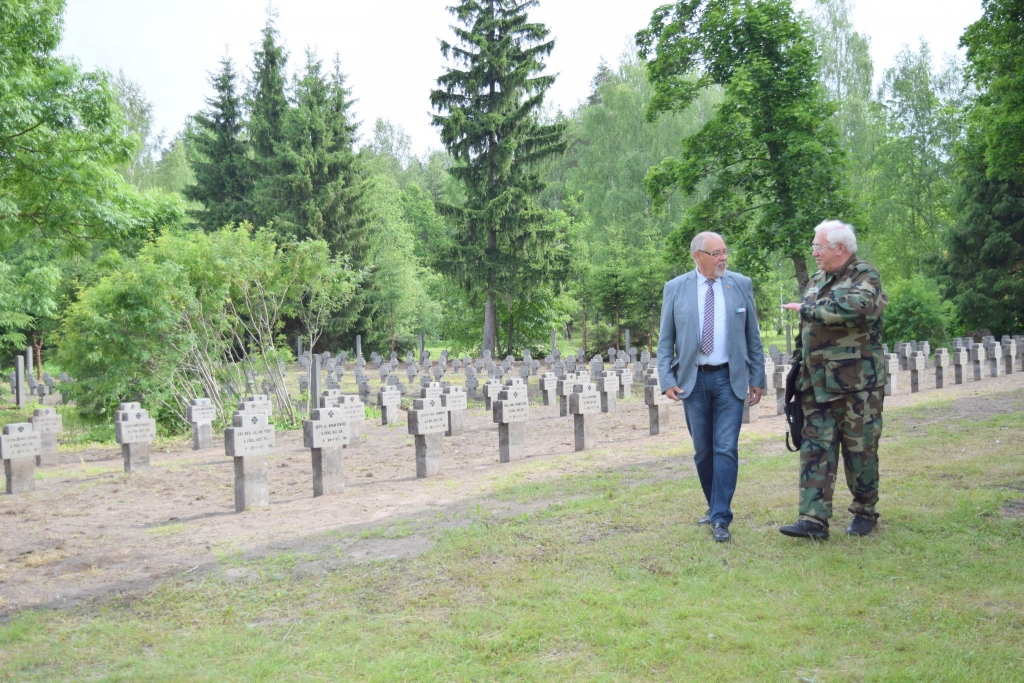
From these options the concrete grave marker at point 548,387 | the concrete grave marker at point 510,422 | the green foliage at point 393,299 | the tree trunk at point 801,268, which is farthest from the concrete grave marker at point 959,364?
the green foliage at point 393,299

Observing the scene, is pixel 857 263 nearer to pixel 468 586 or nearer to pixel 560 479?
pixel 468 586

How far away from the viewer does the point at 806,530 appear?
5.05 m

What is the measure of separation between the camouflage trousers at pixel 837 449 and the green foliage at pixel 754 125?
388 inches

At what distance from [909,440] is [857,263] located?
4.99 meters

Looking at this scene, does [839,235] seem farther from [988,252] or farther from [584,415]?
[988,252]

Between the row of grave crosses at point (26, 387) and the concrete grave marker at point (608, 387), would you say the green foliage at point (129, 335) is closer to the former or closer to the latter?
the concrete grave marker at point (608, 387)

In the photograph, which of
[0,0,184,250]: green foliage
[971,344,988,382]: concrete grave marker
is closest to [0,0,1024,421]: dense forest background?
[0,0,184,250]: green foliage

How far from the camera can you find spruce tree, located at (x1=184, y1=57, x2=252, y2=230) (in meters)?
37.2

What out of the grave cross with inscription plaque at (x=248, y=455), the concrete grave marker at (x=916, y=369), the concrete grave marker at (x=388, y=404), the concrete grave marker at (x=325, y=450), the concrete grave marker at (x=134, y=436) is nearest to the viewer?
the grave cross with inscription plaque at (x=248, y=455)

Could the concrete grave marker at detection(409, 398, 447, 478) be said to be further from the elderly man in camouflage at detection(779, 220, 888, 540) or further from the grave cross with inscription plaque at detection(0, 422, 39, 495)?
the elderly man in camouflage at detection(779, 220, 888, 540)

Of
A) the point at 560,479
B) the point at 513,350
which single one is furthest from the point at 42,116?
the point at 513,350

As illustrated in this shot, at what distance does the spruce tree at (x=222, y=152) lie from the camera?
37.2 meters

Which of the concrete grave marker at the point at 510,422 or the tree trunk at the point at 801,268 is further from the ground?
the tree trunk at the point at 801,268

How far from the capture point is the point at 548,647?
12.1ft
